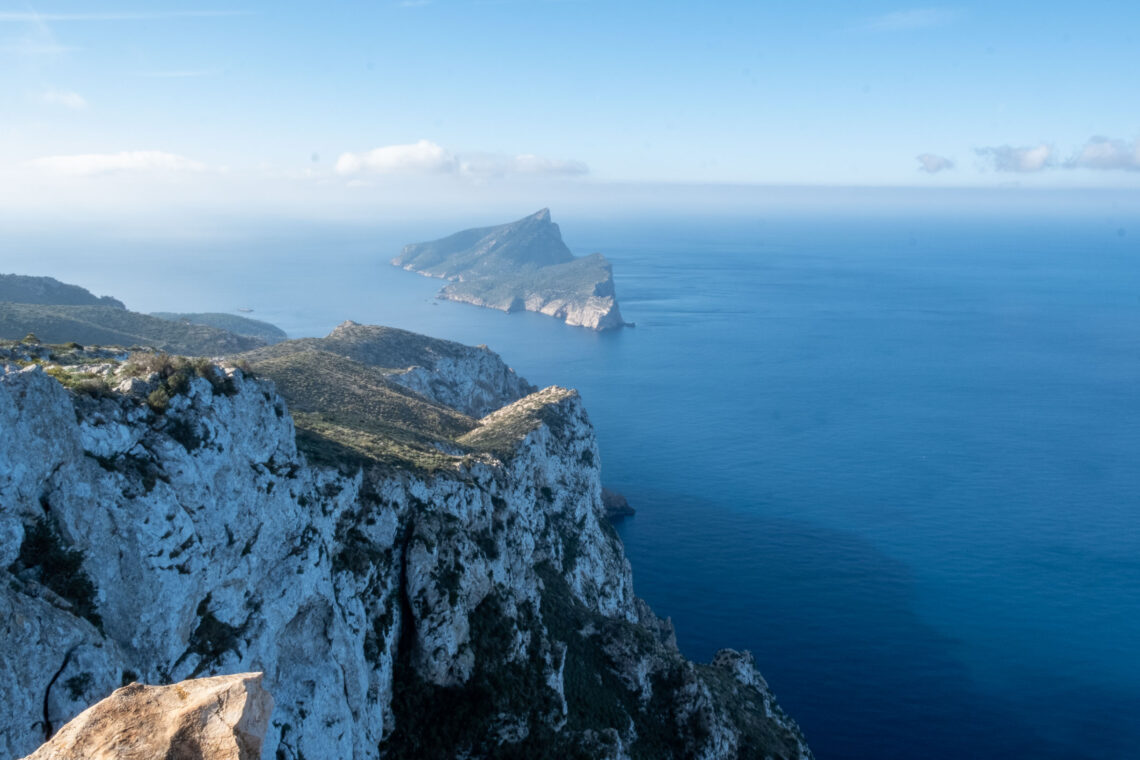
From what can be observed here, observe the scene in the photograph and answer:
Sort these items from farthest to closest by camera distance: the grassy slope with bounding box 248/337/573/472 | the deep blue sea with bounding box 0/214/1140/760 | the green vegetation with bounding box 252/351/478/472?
the deep blue sea with bounding box 0/214/1140/760, the grassy slope with bounding box 248/337/573/472, the green vegetation with bounding box 252/351/478/472

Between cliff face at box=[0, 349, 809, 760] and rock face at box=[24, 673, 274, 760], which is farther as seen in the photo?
cliff face at box=[0, 349, 809, 760]

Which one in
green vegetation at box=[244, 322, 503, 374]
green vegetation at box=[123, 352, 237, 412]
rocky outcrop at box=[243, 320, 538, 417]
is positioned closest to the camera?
green vegetation at box=[123, 352, 237, 412]

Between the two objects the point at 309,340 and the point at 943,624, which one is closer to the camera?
the point at 943,624

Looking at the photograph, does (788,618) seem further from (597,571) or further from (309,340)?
(309,340)

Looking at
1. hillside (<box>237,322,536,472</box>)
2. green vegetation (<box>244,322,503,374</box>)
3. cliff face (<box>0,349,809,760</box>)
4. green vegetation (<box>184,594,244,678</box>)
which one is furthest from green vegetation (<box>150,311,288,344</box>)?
green vegetation (<box>184,594,244,678</box>)

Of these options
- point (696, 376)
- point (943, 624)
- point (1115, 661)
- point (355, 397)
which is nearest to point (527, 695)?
point (355, 397)

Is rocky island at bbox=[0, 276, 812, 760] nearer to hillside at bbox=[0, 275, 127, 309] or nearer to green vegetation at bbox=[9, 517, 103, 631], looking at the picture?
green vegetation at bbox=[9, 517, 103, 631]

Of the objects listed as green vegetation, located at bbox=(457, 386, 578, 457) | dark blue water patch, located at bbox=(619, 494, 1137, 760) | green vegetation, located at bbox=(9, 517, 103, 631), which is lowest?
dark blue water patch, located at bbox=(619, 494, 1137, 760)
